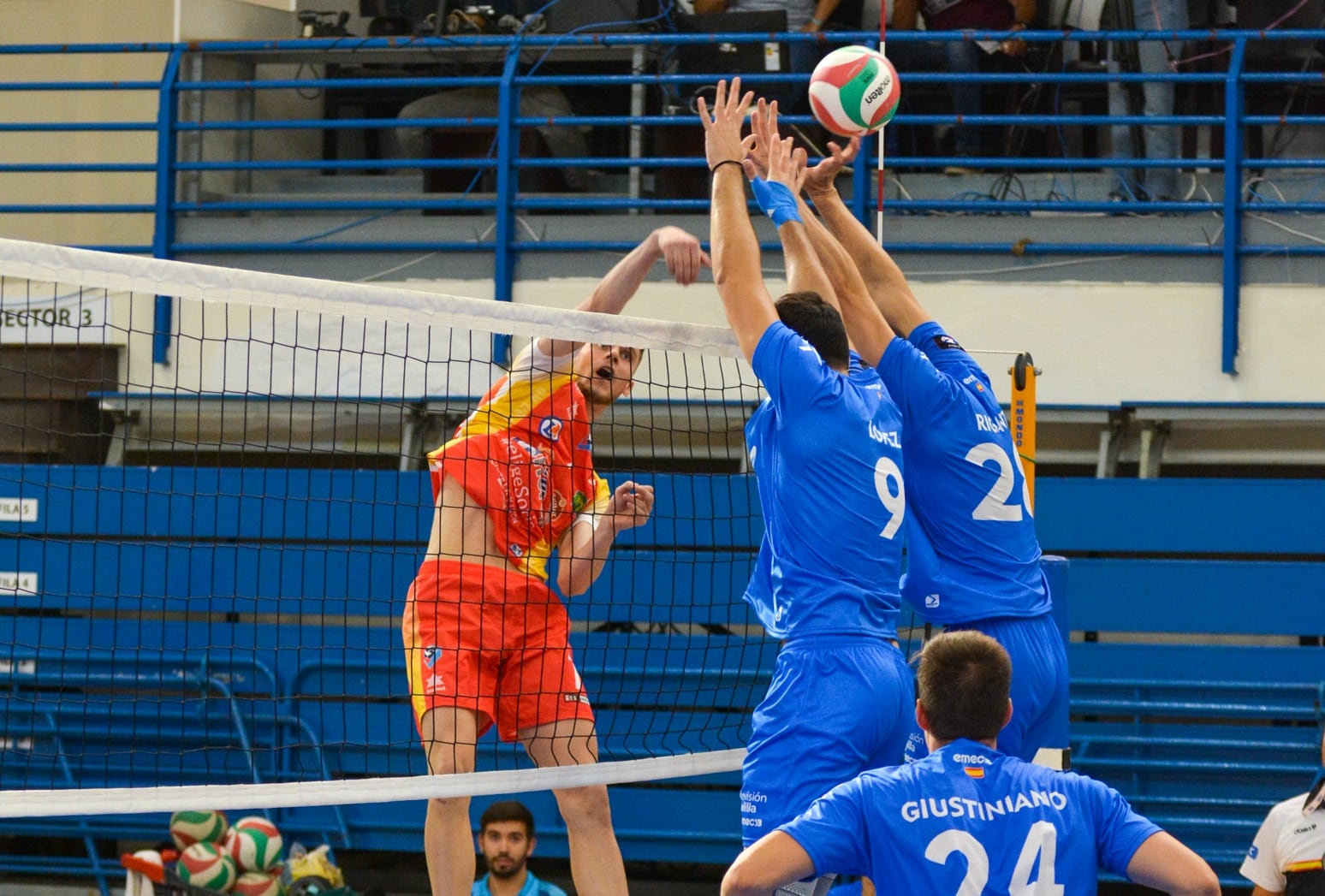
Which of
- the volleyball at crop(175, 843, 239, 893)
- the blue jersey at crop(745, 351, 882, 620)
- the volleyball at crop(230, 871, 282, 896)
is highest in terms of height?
the blue jersey at crop(745, 351, 882, 620)

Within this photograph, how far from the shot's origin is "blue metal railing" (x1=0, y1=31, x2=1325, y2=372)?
333 inches

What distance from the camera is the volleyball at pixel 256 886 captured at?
7.76 metres

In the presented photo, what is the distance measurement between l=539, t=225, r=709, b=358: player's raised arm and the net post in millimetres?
1196

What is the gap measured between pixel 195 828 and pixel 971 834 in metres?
5.70

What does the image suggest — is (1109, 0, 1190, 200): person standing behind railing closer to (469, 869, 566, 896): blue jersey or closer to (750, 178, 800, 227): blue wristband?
(750, 178, 800, 227): blue wristband

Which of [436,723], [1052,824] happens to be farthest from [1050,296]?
[1052,824]

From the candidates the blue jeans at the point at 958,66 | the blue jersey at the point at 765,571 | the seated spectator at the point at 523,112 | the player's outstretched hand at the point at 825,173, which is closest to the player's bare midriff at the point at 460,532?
the blue jersey at the point at 765,571

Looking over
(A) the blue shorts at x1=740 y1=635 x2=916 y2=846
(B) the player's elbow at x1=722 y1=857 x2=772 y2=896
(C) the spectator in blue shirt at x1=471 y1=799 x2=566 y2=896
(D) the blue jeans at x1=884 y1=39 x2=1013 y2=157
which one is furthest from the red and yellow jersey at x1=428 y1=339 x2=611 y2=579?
(D) the blue jeans at x1=884 y1=39 x2=1013 y2=157

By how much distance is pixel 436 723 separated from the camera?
16.7ft

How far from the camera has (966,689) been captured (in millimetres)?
3303

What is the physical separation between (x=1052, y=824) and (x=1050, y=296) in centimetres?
589

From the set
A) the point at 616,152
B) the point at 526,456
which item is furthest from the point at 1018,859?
the point at 616,152

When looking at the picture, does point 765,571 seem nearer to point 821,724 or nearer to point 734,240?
point 821,724

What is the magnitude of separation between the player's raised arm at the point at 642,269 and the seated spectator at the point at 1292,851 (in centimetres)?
329
